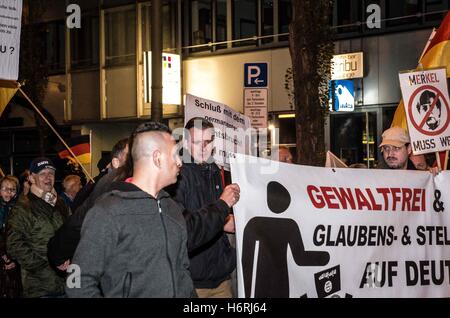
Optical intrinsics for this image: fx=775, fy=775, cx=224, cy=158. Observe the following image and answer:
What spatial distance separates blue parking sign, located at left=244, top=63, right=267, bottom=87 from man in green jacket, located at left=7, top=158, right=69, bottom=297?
23.4 feet

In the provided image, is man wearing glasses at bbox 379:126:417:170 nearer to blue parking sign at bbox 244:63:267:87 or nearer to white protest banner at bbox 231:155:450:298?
white protest banner at bbox 231:155:450:298

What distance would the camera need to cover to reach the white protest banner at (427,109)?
7496 mm

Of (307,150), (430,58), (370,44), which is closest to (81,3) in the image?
(370,44)

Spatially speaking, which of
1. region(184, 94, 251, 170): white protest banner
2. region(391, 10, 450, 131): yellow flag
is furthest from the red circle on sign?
region(184, 94, 251, 170): white protest banner

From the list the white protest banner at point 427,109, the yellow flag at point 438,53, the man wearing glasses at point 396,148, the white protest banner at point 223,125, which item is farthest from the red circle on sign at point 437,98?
the white protest banner at point 223,125

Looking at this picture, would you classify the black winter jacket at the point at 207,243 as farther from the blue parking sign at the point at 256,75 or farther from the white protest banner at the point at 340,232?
the blue parking sign at the point at 256,75

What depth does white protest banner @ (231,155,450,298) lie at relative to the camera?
5.62 meters

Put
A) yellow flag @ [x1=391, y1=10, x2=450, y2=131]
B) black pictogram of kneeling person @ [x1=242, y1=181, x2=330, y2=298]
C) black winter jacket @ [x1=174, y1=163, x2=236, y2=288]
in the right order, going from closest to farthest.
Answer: black pictogram of kneeling person @ [x1=242, y1=181, x2=330, y2=298], black winter jacket @ [x1=174, y1=163, x2=236, y2=288], yellow flag @ [x1=391, y1=10, x2=450, y2=131]

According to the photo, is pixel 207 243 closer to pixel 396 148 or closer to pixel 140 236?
pixel 140 236

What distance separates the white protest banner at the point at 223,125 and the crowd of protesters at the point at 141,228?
1.13 metres

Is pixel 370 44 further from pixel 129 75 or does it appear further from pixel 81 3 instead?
pixel 81 3

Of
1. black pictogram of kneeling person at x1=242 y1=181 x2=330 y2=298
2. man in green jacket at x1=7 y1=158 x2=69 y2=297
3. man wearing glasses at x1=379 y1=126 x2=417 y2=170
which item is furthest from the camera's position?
man wearing glasses at x1=379 y1=126 x2=417 y2=170

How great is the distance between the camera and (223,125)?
26.2ft

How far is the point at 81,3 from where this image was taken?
26.0 meters
